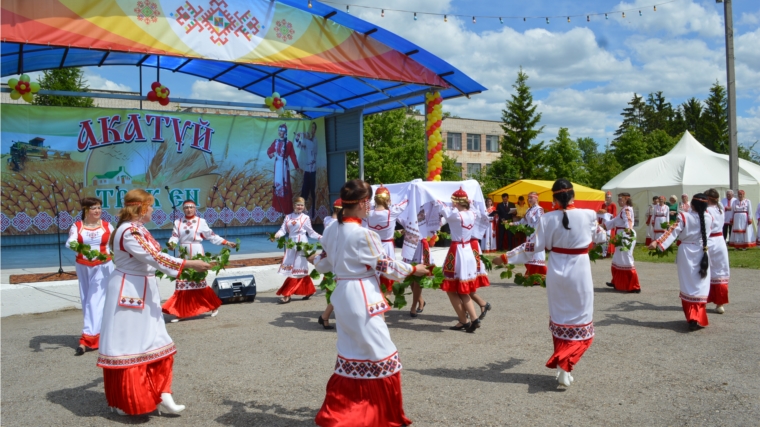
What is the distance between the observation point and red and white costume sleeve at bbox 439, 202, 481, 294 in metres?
7.85

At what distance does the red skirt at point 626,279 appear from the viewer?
11023 mm

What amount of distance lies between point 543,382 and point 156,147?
47.3 ft

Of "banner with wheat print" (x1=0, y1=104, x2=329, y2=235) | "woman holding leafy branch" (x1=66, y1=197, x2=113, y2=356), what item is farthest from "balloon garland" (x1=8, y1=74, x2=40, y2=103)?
"woman holding leafy branch" (x1=66, y1=197, x2=113, y2=356)

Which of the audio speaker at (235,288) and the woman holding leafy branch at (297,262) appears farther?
the woman holding leafy branch at (297,262)

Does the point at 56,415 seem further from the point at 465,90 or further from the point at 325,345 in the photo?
the point at 465,90

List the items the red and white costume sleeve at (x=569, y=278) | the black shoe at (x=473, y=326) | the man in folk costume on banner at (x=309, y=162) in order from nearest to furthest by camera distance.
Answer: the red and white costume sleeve at (x=569, y=278) < the black shoe at (x=473, y=326) < the man in folk costume on banner at (x=309, y=162)

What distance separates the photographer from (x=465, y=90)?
15359 mm

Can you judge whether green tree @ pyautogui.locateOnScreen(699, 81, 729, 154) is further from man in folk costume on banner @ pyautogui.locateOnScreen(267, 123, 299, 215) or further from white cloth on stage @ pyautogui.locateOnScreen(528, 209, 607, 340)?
white cloth on stage @ pyautogui.locateOnScreen(528, 209, 607, 340)

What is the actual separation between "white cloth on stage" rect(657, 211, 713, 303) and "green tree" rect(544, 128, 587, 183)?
35555mm

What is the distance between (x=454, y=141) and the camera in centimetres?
5462

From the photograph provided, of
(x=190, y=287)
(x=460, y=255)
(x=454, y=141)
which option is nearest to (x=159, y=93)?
(x=190, y=287)

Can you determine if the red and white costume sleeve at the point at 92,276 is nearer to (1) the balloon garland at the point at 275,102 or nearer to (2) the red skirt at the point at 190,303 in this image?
(2) the red skirt at the point at 190,303

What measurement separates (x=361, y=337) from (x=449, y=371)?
224 centimetres

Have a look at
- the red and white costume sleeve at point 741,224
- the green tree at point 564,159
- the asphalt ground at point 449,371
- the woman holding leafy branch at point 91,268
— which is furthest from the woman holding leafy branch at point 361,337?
the green tree at point 564,159
